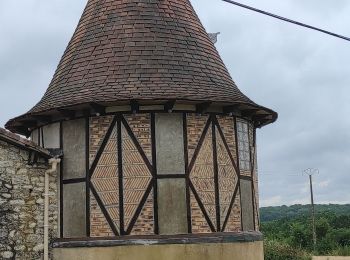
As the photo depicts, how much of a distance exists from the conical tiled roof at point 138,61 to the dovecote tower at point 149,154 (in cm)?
3

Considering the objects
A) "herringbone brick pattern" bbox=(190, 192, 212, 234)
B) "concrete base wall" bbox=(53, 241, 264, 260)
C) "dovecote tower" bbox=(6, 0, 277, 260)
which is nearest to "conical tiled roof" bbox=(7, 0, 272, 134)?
"dovecote tower" bbox=(6, 0, 277, 260)

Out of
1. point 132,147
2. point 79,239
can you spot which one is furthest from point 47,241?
point 132,147

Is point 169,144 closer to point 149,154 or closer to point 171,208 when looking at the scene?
point 149,154

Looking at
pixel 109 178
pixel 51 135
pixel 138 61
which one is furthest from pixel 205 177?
pixel 51 135

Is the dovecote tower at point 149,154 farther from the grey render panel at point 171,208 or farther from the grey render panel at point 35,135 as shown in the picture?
the grey render panel at point 35,135

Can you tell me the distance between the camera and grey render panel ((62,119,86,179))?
12.5m

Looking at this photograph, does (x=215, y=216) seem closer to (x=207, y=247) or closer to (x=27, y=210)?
(x=207, y=247)

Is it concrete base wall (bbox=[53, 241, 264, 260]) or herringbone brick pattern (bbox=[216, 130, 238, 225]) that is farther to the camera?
herringbone brick pattern (bbox=[216, 130, 238, 225])

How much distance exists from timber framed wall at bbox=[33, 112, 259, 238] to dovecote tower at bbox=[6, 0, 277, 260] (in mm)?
20

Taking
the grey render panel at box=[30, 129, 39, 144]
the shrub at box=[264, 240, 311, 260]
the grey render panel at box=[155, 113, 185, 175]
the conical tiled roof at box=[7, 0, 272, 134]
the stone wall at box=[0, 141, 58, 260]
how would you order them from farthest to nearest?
the shrub at box=[264, 240, 311, 260] < the grey render panel at box=[30, 129, 39, 144] < the conical tiled roof at box=[7, 0, 272, 134] < the grey render panel at box=[155, 113, 185, 175] < the stone wall at box=[0, 141, 58, 260]

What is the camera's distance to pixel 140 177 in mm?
12133

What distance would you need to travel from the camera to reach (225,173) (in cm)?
1275

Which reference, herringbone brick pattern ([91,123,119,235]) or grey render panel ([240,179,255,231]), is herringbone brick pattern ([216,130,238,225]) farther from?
herringbone brick pattern ([91,123,119,235])

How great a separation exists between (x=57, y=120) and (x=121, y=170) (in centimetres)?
190
